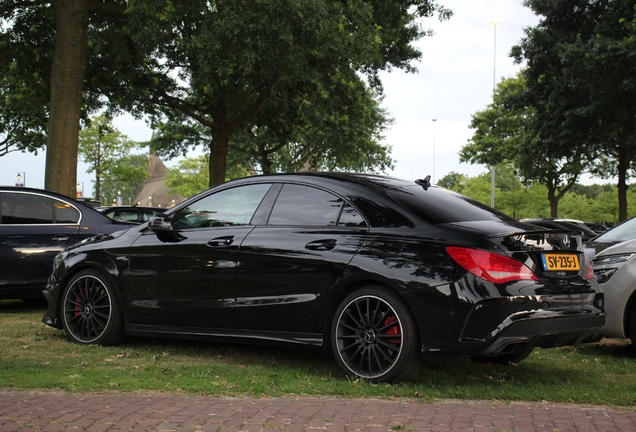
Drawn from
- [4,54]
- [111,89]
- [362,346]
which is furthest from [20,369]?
[111,89]

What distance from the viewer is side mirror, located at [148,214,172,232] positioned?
6.64m

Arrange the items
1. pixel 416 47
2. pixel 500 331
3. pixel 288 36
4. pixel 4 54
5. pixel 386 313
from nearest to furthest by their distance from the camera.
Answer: pixel 500 331, pixel 386 313, pixel 288 36, pixel 4 54, pixel 416 47

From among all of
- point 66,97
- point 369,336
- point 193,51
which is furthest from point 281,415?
point 193,51

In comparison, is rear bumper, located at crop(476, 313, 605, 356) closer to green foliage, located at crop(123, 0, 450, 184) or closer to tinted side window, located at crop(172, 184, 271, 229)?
tinted side window, located at crop(172, 184, 271, 229)

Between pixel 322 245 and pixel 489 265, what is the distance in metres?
1.28

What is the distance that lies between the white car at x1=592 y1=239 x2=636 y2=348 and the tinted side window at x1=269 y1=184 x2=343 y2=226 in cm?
293

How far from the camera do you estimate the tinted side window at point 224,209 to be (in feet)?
21.0

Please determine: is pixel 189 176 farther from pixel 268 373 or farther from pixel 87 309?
pixel 268 373

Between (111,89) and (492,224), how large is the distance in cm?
2027

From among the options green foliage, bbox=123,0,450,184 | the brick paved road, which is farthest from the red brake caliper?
green foliage, bbox=123,0,450,184

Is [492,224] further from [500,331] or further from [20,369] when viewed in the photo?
[20,369]

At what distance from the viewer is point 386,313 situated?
541 cm

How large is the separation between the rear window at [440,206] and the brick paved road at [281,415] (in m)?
1.34

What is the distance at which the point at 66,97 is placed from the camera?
1609 cm
